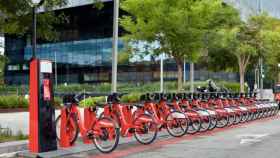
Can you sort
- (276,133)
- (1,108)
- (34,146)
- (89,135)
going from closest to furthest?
(34,146), (89,135), (276,133), (1,108)

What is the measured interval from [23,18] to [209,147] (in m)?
5.63

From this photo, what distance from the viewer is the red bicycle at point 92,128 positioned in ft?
36.9

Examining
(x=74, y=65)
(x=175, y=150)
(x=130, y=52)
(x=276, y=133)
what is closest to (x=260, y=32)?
(x=130, y=52)

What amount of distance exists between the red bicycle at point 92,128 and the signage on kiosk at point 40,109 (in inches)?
34.3

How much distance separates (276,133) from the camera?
1582 centimetres

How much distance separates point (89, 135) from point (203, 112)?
528 cm

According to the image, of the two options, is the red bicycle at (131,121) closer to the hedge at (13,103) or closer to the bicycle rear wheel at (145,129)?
the bicycle rear wheel at (145,129)

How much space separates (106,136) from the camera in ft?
37.1

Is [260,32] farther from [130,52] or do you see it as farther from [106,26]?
[106,26]

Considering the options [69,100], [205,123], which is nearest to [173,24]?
[205,123]

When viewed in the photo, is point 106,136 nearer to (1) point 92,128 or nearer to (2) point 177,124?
(1) point 92,128

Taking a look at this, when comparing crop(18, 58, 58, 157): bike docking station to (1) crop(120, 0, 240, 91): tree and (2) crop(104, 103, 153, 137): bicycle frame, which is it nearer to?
(2) crop(104, 103, 153, 137): bicycle frame

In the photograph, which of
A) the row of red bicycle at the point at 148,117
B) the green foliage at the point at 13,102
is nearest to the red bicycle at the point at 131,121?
the row of red bicycle at the point at 148,117

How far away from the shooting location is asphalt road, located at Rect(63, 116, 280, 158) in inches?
434
